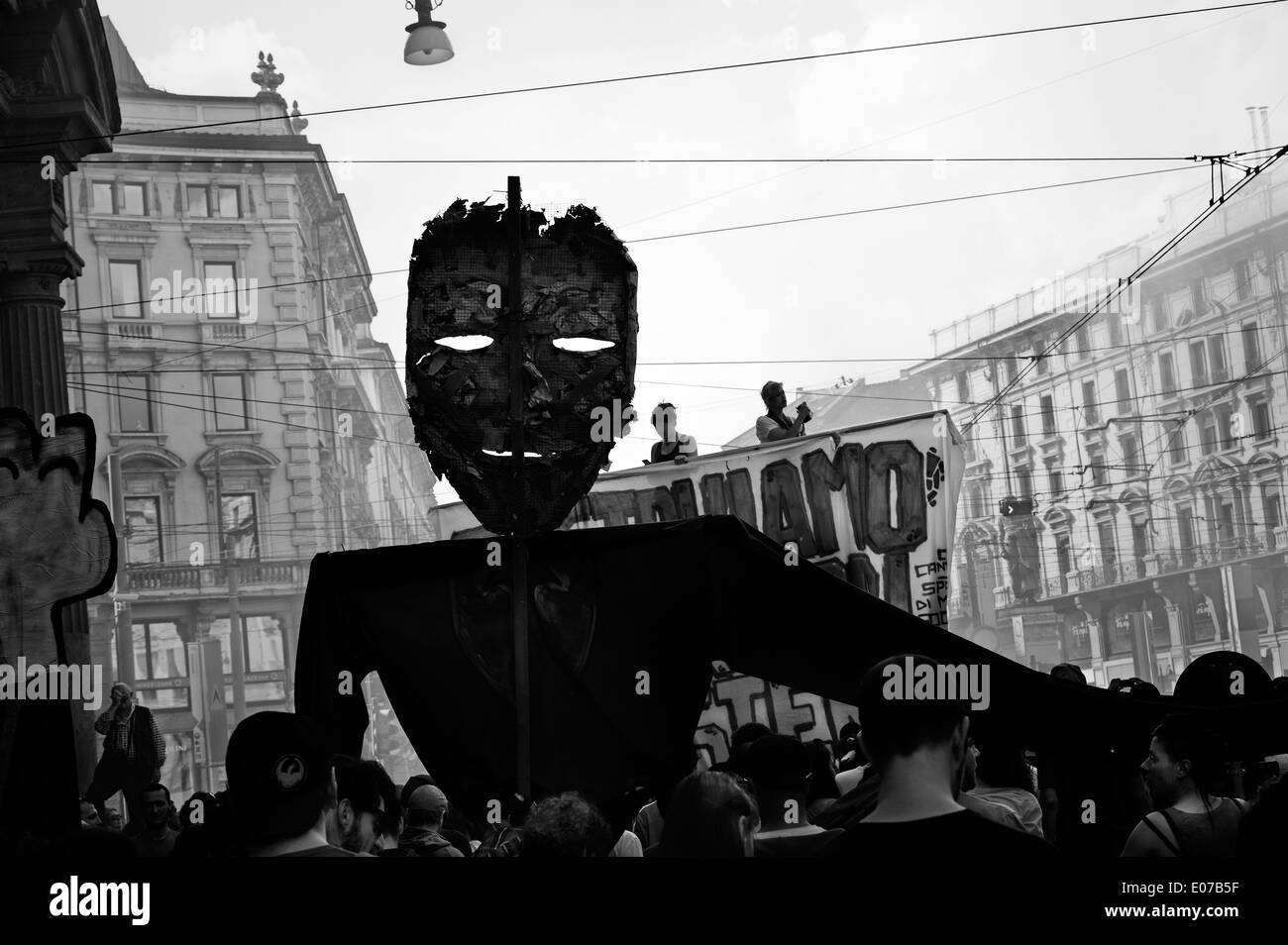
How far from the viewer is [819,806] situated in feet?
21.1

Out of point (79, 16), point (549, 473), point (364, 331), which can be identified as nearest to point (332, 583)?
point (549, 473)

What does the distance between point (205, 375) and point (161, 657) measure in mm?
9588

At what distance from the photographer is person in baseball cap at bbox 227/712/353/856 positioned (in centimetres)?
345

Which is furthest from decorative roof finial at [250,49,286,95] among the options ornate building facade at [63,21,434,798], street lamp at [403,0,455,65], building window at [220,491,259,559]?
street lamp at [403,0,455,65]

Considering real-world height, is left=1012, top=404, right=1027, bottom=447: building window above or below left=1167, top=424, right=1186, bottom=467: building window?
above

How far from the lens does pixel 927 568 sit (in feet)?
28.8

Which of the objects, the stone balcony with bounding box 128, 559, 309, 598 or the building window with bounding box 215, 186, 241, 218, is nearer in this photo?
the stone balcony with bounding box 128, 559, 309, 598

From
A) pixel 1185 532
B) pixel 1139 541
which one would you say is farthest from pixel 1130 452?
pixel 1185 532

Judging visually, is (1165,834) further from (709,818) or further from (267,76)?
(267,76)

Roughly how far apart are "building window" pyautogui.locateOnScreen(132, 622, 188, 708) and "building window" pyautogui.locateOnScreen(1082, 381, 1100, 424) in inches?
1562
